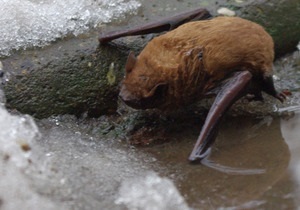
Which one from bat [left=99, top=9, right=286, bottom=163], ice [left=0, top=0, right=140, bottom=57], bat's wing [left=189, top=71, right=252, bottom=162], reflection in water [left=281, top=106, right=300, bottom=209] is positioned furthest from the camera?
ice [left=0, top=0, right=140, bottom=57]

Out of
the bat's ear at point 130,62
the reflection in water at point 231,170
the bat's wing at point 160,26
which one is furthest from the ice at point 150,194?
the bat's wing at point 160,26

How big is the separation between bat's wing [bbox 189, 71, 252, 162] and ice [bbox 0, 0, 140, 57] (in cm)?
113

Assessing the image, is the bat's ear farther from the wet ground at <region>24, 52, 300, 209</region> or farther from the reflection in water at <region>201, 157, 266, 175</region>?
the reflection in water at <region>201, 157, 266, 175</region>

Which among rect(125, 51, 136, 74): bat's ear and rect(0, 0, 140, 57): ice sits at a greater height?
rect(0, 0, 140, 57): ice

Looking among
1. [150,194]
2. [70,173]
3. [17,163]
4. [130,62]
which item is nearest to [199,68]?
[130,62]

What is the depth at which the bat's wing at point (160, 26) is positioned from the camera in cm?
440

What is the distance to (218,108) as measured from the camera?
3900 millimetres

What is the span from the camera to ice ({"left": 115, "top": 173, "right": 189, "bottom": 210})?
3295 mm

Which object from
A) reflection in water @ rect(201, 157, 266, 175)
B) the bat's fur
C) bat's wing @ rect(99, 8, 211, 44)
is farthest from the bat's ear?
reflection in water @ rect(201, 157, 266, 175)

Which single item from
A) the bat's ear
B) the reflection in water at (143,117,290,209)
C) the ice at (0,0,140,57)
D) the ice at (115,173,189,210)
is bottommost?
the reflection in water at (143,117,290,209)

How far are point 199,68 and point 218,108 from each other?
1.02 feet

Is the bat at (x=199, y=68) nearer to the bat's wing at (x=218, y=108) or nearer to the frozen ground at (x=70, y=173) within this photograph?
the bat's wing at (x=218, y=108)

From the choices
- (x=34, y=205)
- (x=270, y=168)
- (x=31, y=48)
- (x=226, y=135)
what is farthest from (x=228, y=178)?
(x=31, y=48)

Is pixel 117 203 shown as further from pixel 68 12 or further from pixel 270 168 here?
pixel 68 12
